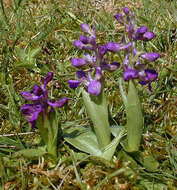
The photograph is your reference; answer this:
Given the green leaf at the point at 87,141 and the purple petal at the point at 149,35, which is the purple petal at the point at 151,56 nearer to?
the purple petal at the point at 149,35

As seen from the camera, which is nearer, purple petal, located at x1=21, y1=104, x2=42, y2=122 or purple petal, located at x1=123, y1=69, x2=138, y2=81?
purple petal, located at x1=123, y1=69, x2=138, y2=81

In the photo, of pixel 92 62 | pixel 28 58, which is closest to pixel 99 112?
pixel 92 62

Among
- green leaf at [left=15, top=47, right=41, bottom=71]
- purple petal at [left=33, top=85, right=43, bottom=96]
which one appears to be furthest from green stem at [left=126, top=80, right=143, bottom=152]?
green leaf at [left=15, top=47, right=41, bottom=71]

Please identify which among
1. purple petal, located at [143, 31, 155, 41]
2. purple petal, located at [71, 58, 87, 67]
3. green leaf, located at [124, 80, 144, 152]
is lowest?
green leaf, located at [124, 80, 144, 152]

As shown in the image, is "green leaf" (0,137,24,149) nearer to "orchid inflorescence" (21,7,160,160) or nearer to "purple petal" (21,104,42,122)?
"orchid inflorescence" (21,7,160,160)

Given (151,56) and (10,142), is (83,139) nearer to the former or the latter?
(10,142)

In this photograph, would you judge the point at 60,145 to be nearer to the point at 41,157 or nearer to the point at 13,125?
the point at 41,157

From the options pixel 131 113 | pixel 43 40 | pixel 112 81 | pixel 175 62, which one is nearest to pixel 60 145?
pixel 131 113
